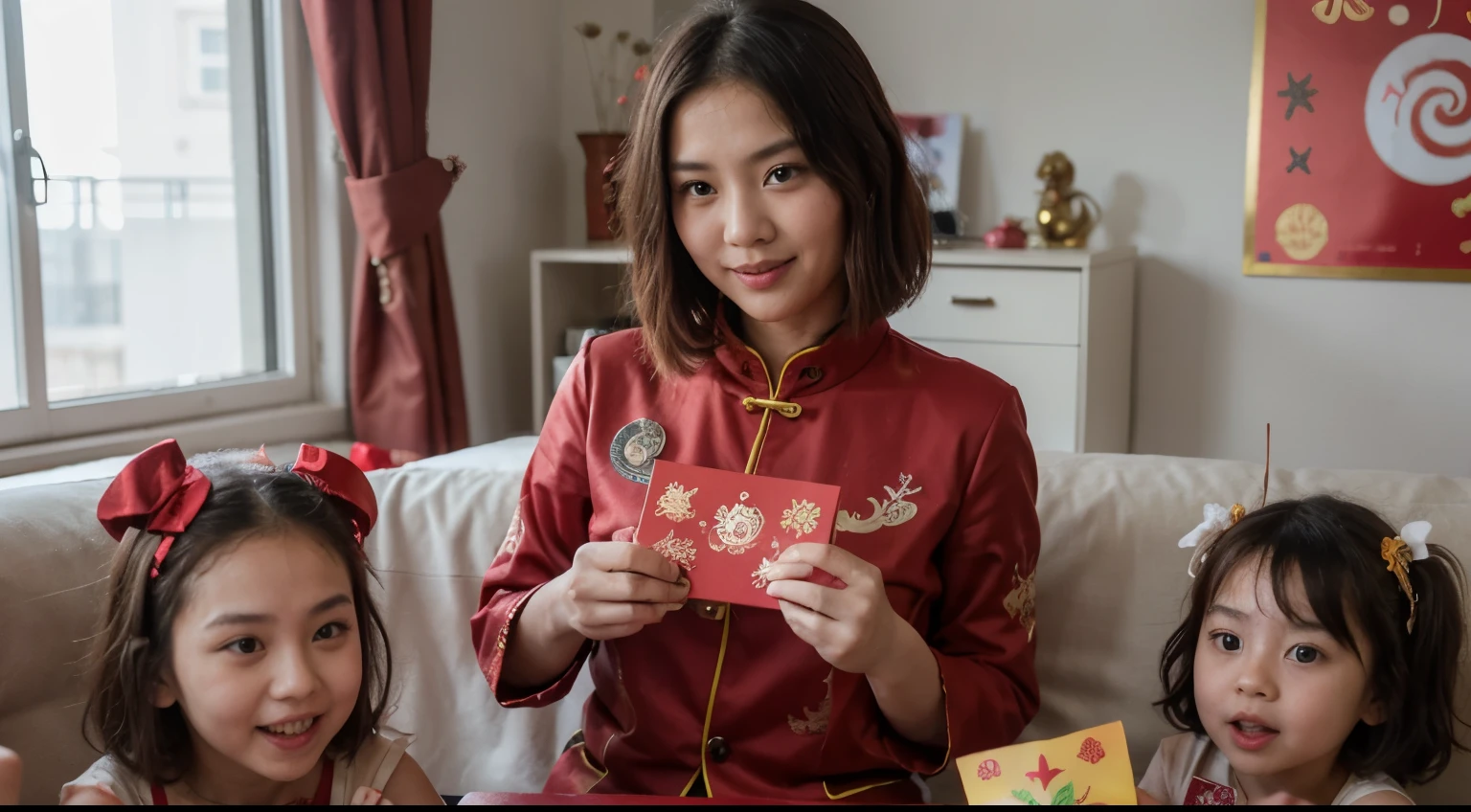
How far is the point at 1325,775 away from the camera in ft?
4.25

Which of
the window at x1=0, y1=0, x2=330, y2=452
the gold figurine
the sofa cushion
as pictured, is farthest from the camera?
the gold figurine

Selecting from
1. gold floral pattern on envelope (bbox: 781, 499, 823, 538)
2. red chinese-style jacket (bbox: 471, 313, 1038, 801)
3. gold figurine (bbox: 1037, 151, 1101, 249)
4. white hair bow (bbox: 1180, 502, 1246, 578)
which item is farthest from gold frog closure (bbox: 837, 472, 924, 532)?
gold figurine (bbox: 1037, 151, 1101, 249)

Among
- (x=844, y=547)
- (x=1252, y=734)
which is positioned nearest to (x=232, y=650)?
(x=844, y=547)

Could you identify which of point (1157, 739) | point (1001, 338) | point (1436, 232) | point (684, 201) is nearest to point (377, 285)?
point (1001, 338)

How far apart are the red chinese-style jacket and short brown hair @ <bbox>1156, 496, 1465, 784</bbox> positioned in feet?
0.77

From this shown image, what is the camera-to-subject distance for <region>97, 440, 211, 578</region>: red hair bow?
120 centimetres

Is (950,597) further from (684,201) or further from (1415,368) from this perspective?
(1415,368)

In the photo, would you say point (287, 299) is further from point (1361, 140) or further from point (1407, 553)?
point (1361, 140)

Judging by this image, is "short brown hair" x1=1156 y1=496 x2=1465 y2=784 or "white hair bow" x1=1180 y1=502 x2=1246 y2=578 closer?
"short brown hair" x1=1156 y1=496 x2=1465 y2=784

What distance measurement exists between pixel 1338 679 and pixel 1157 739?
0.31 m

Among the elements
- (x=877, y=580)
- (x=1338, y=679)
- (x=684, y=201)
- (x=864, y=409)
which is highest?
(x=684, y=201)

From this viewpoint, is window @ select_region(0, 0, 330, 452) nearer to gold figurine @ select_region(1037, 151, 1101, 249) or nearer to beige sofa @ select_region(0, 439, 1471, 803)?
beige sofa @ select_region(0, 439, 1471, 803)

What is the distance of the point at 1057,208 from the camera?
352cm

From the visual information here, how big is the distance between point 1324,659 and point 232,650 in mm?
1019
